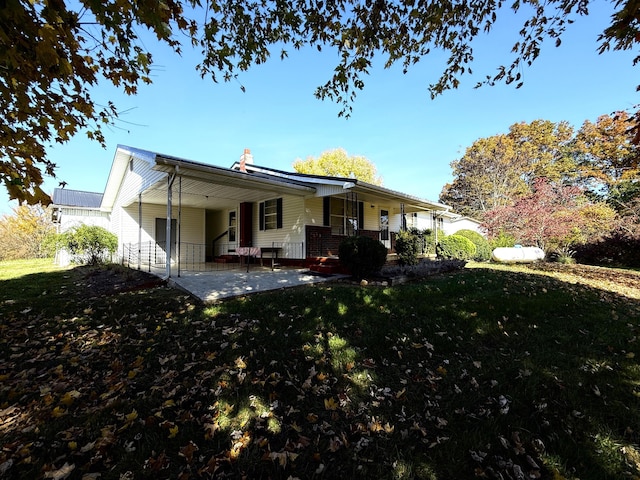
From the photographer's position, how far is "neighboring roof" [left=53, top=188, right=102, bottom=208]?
59.2 feet

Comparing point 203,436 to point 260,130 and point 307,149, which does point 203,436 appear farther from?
point 307,149

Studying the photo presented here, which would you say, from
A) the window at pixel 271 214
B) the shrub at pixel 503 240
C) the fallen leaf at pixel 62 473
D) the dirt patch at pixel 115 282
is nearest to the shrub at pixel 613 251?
the shrub at pixel 503 240

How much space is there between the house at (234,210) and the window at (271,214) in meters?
0.04

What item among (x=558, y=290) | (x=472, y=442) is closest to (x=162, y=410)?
(x=472, y=442)

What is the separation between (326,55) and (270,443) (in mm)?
5764

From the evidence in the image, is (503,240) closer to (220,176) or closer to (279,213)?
(279,213)

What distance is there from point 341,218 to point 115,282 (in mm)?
8349

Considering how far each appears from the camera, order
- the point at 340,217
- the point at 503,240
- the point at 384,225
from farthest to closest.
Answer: the point at 503,240 < the point at 384,225 < the point at 340,217

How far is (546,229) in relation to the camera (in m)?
15.4

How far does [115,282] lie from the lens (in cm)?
818

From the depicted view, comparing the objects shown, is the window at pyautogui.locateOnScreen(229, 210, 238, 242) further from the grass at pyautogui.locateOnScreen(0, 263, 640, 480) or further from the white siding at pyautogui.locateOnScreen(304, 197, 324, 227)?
the grass at pyautogui.locateOnScreen(0, 263, 640, 480)

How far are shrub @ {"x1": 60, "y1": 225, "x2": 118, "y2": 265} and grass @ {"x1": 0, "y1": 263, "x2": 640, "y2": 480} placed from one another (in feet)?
30.9

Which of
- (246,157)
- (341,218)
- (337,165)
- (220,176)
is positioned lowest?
(341,218)

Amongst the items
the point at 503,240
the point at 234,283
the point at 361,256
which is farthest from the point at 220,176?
the point at 503,240
